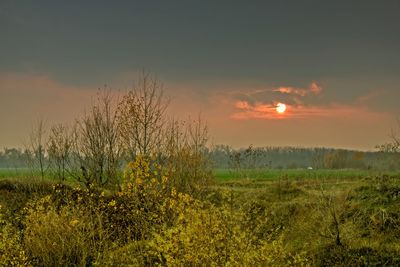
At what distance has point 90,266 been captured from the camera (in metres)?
15.8

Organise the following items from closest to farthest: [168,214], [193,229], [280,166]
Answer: [193,229] < [168,214] < [280,166]

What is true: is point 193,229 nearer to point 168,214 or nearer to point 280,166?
point 168,214

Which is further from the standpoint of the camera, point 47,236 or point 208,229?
point 47,236

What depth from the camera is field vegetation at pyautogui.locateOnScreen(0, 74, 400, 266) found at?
37.9ft

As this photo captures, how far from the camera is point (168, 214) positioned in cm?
1639

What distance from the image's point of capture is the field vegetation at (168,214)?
11.5 meters

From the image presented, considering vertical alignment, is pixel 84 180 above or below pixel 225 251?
above

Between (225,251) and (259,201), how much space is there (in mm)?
15970

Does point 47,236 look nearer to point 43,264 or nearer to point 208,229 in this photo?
point 43,264

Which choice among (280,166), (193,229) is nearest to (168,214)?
(193,229)

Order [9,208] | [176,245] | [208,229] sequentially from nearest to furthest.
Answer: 1. [176,245]
2. [208,229]
3. [9,208]

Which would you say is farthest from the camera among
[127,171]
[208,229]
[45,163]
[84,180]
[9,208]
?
[45,163]

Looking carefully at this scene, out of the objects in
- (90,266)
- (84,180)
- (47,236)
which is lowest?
(90,266)

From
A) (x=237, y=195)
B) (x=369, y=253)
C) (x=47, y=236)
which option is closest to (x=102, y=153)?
(x=237, y=195)
